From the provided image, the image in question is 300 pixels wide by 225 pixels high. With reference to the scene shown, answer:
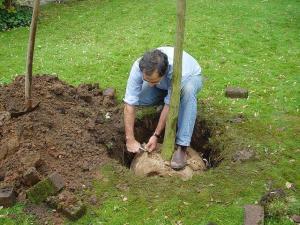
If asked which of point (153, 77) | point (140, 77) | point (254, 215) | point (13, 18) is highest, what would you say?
point (153, 77)

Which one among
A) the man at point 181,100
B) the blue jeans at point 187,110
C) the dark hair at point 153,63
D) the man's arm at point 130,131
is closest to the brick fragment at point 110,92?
the man at point 181,100

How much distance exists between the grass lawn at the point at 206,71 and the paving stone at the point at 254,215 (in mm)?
102

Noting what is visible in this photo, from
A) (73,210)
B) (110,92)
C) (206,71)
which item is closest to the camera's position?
(73,210)

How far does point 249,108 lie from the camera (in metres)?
7.20

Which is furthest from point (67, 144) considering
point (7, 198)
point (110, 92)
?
point (110, 92)

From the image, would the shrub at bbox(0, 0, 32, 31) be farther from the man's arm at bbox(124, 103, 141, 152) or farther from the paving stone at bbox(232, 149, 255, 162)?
the paving stone at bbox(232, 149, 255, 162)

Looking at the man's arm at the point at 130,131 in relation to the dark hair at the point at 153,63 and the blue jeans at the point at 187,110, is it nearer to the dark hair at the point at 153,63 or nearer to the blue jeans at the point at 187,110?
the blue jeans at the point at 187,110

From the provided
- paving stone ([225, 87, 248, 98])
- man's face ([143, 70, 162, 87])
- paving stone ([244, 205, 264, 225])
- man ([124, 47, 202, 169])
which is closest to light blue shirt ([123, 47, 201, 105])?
man ([124, 47, 202, 169])

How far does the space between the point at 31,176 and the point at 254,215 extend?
2269mm

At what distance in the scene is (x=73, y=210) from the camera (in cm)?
477

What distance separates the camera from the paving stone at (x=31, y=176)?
4978 millimetres

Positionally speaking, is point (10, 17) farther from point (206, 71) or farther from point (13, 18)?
point (206, 71)

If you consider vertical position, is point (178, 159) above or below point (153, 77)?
below

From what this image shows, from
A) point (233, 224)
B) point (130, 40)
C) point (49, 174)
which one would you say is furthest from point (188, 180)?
point (130, 40)
